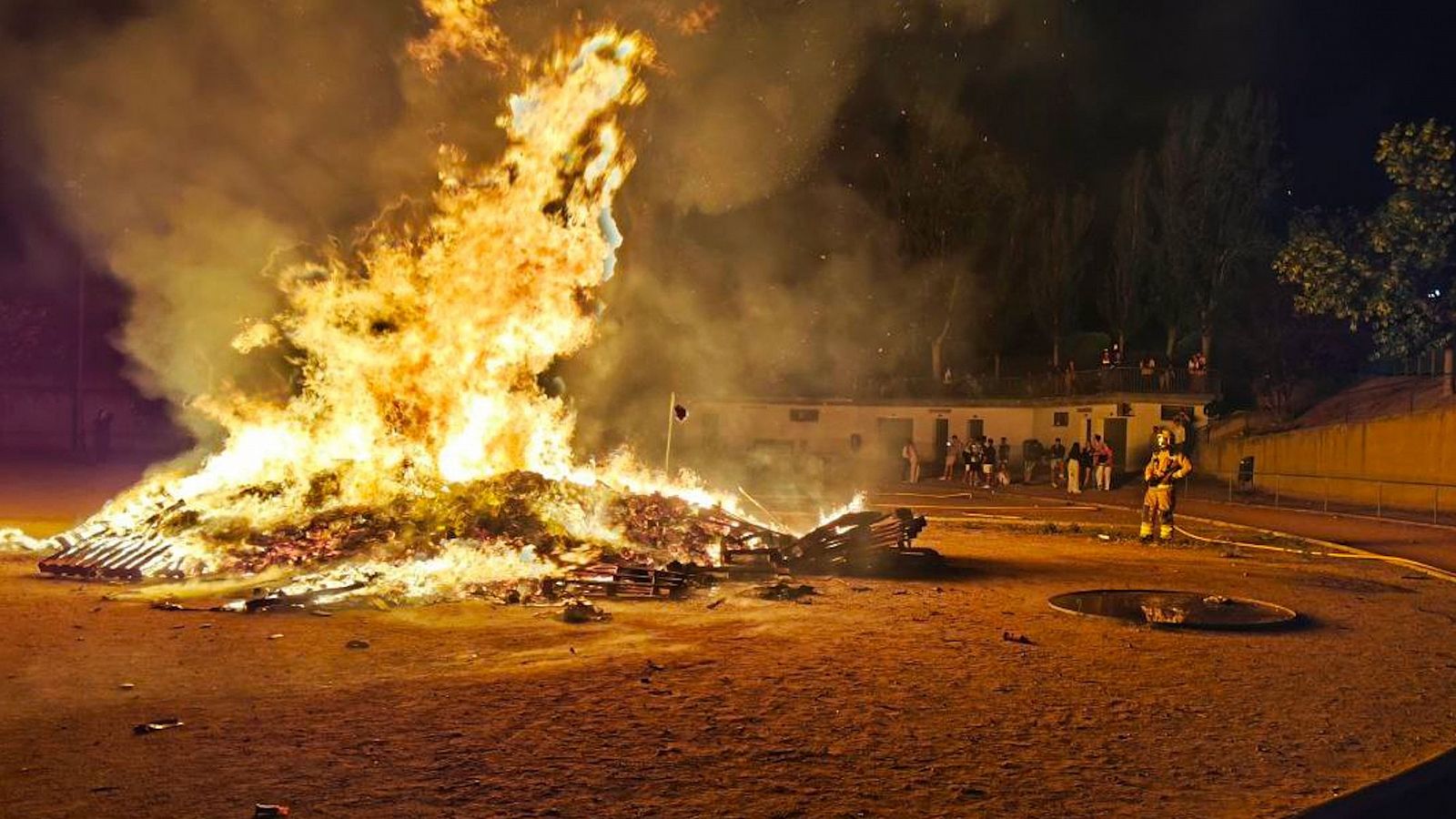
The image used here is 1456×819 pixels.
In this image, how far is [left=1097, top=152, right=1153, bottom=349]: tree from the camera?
5069 cm

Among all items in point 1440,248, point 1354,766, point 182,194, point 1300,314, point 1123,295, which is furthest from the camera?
point 1123,295

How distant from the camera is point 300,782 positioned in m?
6.02

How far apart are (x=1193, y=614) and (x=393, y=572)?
8968 mm

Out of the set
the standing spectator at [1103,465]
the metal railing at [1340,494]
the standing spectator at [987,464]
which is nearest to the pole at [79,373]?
the standing spectator at [987,464]

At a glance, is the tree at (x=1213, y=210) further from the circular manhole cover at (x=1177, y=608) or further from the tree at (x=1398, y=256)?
the circular manhole cover at (x=1177, y=608)

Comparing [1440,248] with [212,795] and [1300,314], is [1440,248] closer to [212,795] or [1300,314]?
[1300,314]

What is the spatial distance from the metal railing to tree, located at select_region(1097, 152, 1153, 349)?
15142 mm

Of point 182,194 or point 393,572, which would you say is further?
point 182,194

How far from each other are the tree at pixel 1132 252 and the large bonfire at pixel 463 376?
3909 centimetres

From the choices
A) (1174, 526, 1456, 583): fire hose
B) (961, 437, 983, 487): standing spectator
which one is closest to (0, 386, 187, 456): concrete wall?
(961, 437, 983, 487): standing spectator

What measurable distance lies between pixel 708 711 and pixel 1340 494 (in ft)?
96.1

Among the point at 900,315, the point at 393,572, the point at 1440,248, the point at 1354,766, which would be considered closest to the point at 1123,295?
the point at 900,315

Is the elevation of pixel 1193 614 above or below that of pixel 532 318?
below

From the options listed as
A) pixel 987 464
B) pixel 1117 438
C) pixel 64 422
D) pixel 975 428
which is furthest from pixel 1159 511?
pixel 64 422
